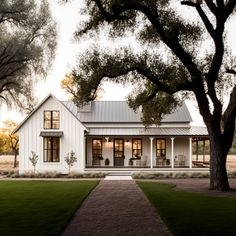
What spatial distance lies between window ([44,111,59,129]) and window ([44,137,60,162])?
0.91m

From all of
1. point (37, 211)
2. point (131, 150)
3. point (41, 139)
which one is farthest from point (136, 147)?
point (37, 211)

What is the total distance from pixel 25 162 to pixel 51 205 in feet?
62.9

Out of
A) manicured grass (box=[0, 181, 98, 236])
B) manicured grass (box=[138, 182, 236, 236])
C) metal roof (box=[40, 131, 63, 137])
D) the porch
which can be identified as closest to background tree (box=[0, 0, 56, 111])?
metal roof (box=[40, 131, 63, 137])

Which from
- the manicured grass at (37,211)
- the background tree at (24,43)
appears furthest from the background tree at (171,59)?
the background tree at (24,43)

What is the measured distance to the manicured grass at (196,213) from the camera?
31.3 feet

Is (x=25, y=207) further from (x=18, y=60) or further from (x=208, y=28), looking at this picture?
(x=18, y=60)

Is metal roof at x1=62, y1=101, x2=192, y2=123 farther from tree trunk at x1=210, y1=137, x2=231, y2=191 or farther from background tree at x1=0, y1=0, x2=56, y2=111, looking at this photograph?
tree trunk at x1=210, y1=137, x2=231, y2=191

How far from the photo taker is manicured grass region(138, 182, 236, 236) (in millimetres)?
9530

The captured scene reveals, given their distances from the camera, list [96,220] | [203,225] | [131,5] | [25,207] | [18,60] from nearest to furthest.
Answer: [203,225] < [96,220] < [25,207] < [131,5] < [18,60]

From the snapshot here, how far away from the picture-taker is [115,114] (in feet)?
124

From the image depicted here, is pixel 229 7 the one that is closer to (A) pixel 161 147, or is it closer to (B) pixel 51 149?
(B) pixel 51 149

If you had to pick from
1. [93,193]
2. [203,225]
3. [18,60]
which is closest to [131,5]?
[93,193]

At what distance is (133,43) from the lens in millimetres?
19047

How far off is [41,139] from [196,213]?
2194 centimetres
